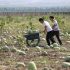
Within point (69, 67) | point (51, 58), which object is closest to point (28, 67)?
point (69, 67)

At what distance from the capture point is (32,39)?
682 inches

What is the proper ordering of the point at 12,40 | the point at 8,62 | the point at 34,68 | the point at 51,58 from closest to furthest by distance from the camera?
the point at 34,68
the point at 8,62
the point at 51,58
the point at 12,40

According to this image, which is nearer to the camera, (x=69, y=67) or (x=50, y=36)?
(x=69, y=67)

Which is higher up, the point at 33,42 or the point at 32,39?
the point at 32,39

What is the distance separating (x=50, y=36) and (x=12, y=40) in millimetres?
2517

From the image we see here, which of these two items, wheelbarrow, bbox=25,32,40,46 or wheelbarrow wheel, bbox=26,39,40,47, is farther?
wheelbarrow wheel, bbox=26,39,40,47

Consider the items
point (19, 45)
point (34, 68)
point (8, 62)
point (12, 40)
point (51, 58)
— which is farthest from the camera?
point (12, 40)

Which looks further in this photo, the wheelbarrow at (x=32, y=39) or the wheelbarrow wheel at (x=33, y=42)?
the wheelbarrow wheel at (x=33, y=42)

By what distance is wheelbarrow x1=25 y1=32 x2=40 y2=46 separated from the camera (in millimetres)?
17172

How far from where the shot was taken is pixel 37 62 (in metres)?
11.9

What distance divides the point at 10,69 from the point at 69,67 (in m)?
1.64

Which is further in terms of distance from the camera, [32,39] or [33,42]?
[33,42]

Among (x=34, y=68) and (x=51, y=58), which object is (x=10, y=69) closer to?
(x=34, y=68)

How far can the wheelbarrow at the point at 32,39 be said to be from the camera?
17.2 m
